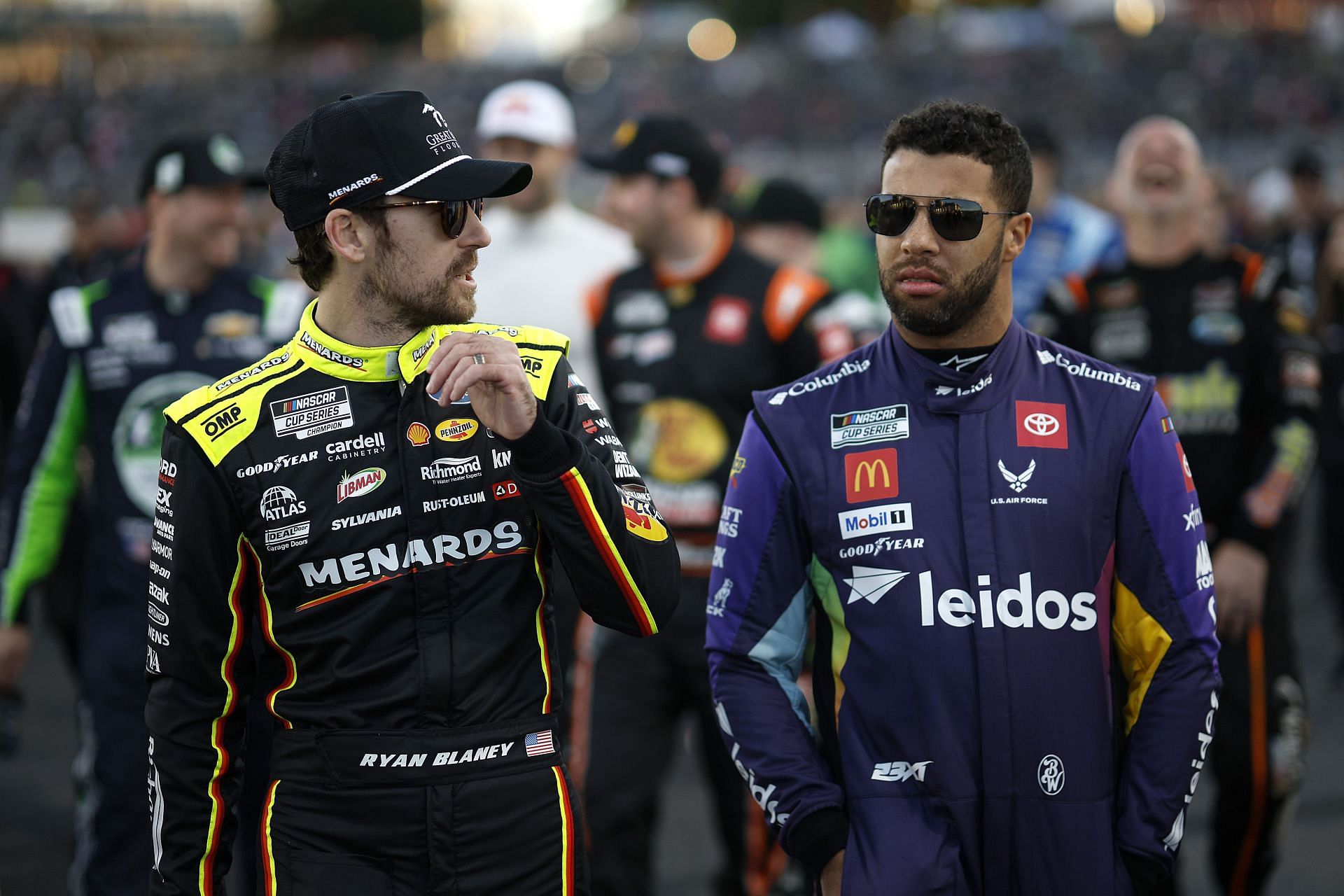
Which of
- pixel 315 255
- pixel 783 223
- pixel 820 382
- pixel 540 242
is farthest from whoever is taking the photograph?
pixel 783 223

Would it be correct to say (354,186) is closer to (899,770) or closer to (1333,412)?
(899,770)

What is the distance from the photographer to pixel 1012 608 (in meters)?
2.67

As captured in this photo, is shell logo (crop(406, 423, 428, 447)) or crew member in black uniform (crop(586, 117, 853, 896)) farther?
crew member in black uniform (crop(586, 117, 853, 896))

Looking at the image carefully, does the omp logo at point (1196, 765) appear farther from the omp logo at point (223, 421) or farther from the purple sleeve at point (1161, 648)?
the omp logo at point (223, 421)

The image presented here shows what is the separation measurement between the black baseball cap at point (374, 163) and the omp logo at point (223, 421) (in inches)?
13.6

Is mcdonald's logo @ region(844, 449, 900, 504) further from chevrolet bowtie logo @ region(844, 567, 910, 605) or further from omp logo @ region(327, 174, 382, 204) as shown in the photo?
omp logo @ region(327, 174, 382, 204)

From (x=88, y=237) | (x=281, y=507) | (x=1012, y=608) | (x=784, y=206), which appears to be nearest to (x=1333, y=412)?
(x=784, y=206)

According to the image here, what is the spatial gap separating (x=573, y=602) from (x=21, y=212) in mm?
Result: 23893

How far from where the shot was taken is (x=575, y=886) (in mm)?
2586

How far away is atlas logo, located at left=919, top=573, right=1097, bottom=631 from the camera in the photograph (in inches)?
105

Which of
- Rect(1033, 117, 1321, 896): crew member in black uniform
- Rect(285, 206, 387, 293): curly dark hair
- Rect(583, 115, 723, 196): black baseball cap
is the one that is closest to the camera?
Rect(285, 206, 387, 293): curly dark hair

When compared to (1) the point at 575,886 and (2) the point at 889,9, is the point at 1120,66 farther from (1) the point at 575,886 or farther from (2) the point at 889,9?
(1) the point at 575,886

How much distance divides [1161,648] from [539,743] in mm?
1148

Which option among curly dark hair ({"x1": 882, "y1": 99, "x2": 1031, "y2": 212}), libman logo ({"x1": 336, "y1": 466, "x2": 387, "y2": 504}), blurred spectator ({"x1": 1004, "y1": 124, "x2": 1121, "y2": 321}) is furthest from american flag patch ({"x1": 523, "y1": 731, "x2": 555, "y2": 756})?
blurred spectator ({"x1": 1004, "y1": 124, "x2": 1121, "y2": 321})
